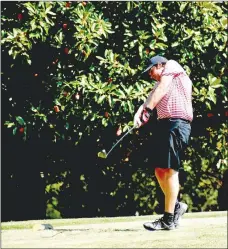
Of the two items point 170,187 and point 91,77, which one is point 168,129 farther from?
point 91,77

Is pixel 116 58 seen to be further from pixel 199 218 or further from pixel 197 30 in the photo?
pixel 199 218

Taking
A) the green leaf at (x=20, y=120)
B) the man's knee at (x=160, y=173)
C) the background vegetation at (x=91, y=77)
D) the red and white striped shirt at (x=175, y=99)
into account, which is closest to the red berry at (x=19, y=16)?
the background vegetation at (x=91, y=77)

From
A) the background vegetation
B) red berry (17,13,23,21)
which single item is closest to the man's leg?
the background vegetation

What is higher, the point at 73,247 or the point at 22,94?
the point at 22,94

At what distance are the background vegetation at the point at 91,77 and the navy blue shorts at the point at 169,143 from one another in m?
2.66

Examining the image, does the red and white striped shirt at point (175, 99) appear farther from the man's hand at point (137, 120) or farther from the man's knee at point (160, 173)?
the man's knee at point (160, 173)

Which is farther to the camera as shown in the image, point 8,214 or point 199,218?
point 8,214

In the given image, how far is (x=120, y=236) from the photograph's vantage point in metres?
4.91

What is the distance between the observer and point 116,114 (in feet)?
26.9

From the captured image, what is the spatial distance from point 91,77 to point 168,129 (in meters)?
3.05

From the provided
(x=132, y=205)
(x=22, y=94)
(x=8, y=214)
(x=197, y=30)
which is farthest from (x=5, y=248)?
(x=132, y=205)

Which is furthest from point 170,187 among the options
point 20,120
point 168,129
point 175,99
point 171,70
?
point 20,120

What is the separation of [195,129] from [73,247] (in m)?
5.48

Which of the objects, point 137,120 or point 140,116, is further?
point 140,116
